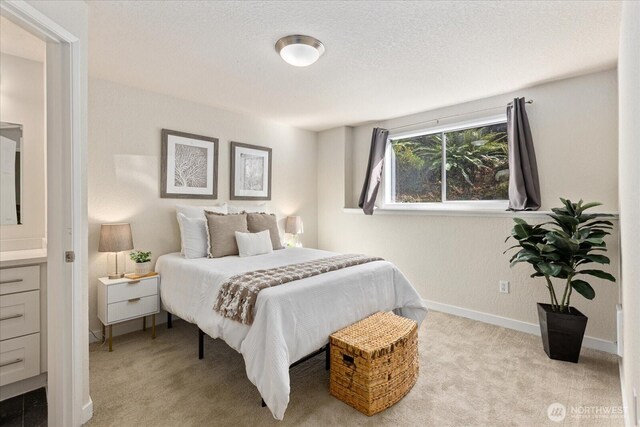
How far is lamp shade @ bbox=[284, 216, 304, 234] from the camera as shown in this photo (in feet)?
14.1

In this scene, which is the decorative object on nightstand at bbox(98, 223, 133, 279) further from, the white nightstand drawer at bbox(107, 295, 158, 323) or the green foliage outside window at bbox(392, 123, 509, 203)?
the green foliage outside window at bbox(392, 123, 509, 203)

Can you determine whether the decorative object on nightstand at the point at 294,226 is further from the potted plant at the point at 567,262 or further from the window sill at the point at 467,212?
the potted plant at the point at 567,262

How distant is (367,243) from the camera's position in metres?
4.32

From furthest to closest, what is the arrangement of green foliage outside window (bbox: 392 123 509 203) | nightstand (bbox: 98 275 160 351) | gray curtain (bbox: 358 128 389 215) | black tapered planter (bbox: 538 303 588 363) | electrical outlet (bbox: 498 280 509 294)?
gray curtain (bbox: 358 128 389 215), green foliage outside window (bbox: 392 123 509 203), electrical outlet (bbox: 498 280 509 294), nightstand (bbox: 98 275 160 351), black tapered planter (bbox: 538 303 588 363)

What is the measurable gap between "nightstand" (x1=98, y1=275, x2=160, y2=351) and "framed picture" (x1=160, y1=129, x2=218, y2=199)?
979 mm

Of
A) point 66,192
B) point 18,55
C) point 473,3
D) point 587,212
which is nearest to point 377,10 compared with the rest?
point 473,3

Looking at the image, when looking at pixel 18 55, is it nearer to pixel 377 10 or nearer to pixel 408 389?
pixel 377 10

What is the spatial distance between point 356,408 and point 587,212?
2577mm

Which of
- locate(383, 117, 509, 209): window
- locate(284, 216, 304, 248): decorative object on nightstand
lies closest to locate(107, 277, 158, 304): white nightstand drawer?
locate(284, 216, 304, 248): decorative object on nightstand

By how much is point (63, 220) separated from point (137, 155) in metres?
1.63

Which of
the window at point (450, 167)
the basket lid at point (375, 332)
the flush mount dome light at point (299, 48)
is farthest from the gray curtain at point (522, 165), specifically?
the flush mount dome light at point (299, 48)

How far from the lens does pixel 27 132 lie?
2.38 m

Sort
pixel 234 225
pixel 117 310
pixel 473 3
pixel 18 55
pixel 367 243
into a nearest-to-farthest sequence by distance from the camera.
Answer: pixel 473 3 < pixel 18 55 < pixel 117 310 < pixel 234 225 < pixel 367 243

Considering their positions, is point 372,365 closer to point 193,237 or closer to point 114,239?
point 193,237
